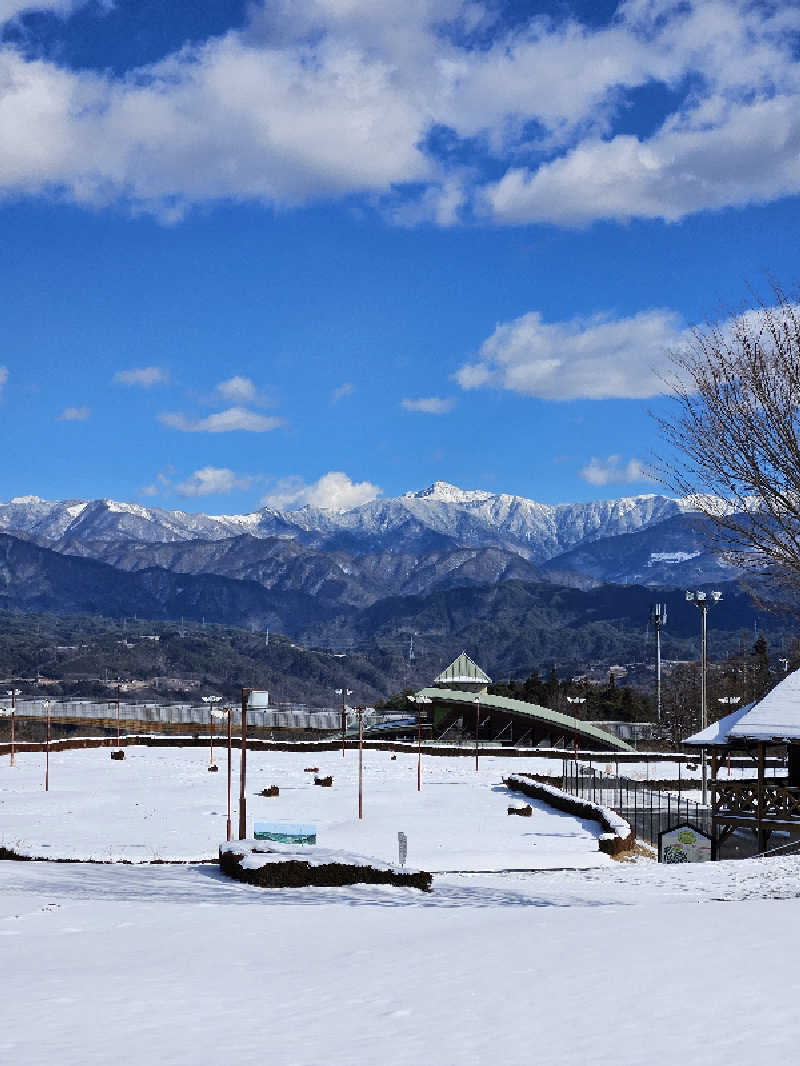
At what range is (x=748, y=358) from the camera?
2209 cm

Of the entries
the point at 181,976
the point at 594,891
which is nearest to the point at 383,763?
the point at 594,891

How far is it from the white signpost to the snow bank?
12.5m

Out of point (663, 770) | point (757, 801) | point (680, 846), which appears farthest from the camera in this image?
point (663, 770)

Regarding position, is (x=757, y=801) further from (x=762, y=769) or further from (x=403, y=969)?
(x=403, y=969)

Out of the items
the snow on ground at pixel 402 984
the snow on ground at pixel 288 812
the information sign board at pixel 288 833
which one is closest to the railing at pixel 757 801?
the snow on ground at pixel 288 812

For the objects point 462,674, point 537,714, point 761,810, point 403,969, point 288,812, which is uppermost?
point 462,674

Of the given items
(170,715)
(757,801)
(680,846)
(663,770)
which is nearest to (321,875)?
(680,846)

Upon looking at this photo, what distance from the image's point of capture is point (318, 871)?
888 inches

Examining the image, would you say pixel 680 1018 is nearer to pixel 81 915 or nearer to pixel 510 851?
pixel 81 915

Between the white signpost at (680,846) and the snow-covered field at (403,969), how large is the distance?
611 centimetres

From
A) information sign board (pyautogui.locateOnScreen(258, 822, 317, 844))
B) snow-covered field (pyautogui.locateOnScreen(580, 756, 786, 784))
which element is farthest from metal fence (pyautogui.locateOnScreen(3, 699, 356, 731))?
information sign board (pyautogui.locateOnScreen(258, 822, 317, 844))

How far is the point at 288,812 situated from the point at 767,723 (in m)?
18.2

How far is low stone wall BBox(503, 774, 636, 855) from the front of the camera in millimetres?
32875

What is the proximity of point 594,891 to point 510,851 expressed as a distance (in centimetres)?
1229
